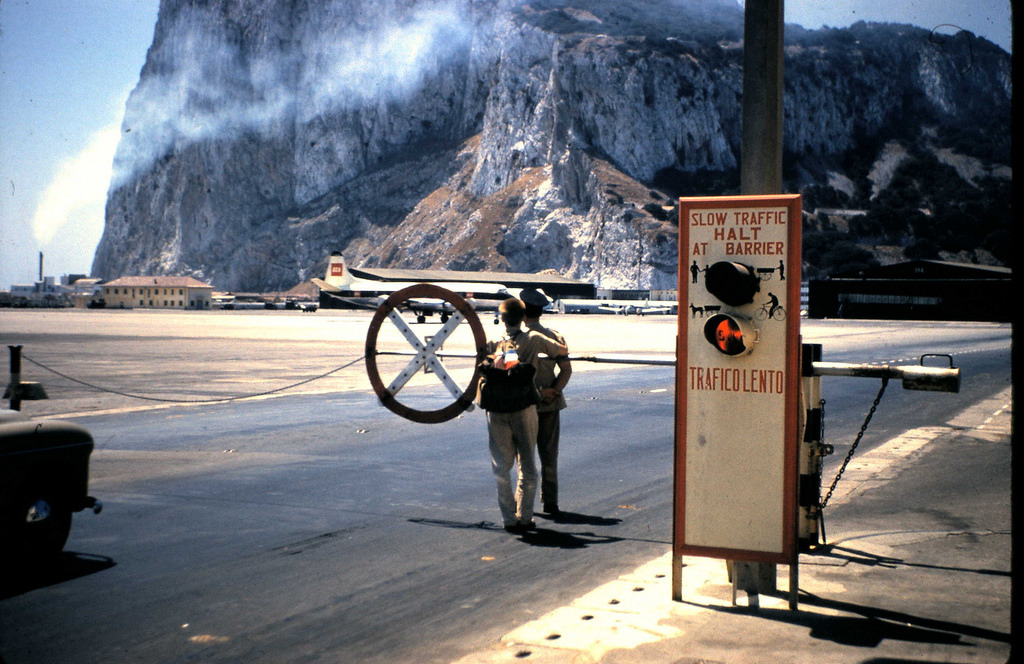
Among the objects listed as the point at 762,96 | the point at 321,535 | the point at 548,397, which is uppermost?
the point at 762,96

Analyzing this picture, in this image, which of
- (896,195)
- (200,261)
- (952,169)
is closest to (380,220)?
(200,261)

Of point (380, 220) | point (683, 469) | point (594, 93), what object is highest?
point (594, 93)

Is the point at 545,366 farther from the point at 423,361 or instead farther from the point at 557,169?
the point at 557,169

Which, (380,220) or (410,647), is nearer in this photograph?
(410,647)

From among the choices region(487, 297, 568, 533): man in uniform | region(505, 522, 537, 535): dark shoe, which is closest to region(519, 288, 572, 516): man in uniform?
region(487, 297, 568, 533): man in uniform

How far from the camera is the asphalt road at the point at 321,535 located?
504cm

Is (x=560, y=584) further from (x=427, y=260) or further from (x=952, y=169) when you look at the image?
(x=952, y=169)

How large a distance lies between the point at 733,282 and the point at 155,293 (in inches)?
6623

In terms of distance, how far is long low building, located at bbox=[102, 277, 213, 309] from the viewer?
516 ft

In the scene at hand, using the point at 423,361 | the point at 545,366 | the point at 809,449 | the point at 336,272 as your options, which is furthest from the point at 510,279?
the point at 809,449

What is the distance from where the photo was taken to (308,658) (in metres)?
4.65

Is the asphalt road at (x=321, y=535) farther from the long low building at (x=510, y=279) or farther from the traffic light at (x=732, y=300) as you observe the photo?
the long low building at (x=510, y=279)

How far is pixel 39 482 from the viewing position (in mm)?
6016

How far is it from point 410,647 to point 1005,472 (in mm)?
7930
